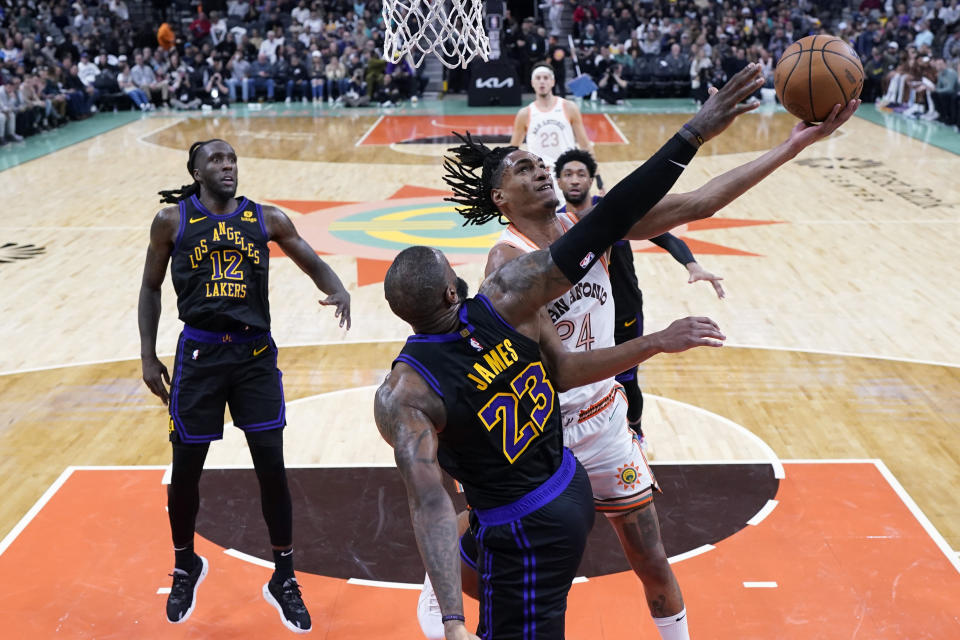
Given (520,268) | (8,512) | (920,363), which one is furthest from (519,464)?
(920,363)

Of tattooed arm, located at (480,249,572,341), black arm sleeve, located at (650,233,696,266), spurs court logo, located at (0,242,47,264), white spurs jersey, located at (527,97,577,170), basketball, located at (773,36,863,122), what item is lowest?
spurs court logo, located at (0,242,47,264)

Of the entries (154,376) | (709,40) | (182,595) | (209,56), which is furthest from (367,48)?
(182,595)

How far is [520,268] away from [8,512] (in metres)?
3.77

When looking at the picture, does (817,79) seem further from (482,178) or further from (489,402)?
(489,402)

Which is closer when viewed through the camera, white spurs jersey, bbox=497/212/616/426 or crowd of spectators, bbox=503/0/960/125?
white spurs jersey, bbox=497/212/616/426

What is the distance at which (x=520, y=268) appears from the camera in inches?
127

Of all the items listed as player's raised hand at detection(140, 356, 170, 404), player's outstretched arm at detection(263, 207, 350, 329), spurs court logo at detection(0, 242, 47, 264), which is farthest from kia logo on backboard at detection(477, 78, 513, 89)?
player's raised hand at detection(140, 356, 170, 404)

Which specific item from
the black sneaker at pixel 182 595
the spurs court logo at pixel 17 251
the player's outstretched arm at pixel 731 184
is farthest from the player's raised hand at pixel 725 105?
the spurs court logo at pixel 17 251

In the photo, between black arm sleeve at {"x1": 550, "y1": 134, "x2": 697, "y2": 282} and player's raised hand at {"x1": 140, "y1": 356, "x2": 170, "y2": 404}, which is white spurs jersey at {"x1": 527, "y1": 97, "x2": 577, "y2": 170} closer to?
player's raised hand at {"x1": 140, "y1": 356, "x2": 170, "y2": 404}

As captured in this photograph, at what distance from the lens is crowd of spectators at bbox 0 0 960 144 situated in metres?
24.4

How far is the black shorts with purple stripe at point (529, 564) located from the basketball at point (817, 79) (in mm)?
1663

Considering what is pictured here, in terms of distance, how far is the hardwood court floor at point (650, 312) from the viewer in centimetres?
643

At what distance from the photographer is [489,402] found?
308 cm

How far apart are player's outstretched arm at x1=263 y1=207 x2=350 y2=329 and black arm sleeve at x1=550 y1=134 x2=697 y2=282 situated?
71.7 inches
